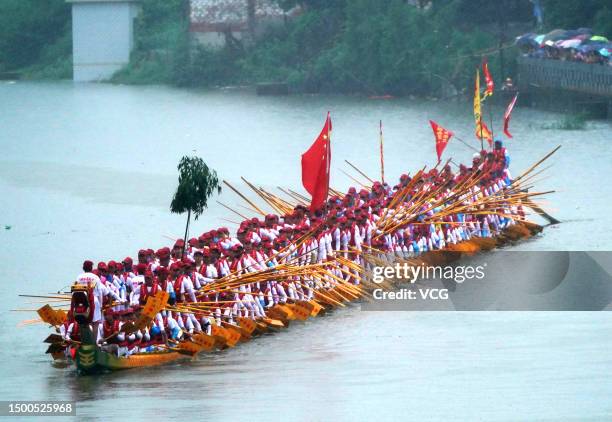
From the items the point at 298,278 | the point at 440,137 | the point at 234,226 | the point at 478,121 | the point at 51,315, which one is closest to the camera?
the point at 51,315

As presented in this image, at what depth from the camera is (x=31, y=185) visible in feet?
153

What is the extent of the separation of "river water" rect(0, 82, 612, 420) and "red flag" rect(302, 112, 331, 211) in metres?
1.83

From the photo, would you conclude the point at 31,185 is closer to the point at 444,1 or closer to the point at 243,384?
the point at 243,384

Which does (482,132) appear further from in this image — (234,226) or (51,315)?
(51,315)

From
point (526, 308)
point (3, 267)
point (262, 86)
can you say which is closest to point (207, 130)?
point (262, 86)

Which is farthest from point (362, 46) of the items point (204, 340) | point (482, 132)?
point (204, 340)

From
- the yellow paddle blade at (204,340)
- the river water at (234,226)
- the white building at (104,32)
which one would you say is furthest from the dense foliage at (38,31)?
the yellow paddle blade at (204,340)

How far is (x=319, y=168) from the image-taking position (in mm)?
26078

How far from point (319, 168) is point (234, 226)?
11294 mm

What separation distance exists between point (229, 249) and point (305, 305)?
1.71 metres

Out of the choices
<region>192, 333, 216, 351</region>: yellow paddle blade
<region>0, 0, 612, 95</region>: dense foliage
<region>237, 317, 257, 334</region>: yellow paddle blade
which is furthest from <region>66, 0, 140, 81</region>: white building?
<region>192, 333, 216, 351</region>: yellow paddle blade

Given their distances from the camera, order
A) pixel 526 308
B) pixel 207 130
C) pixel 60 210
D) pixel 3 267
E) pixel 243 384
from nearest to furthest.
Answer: pixel 243 384
pixel 526 308
pixel 3 267
pixel 60 210
pixel 207 130

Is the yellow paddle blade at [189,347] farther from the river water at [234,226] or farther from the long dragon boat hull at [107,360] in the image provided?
the long dragon boat hull at [107,360]

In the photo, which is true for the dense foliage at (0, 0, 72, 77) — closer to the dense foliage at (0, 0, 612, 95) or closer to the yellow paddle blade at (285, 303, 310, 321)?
the dense foliage at (0, 0, 612, 95)
